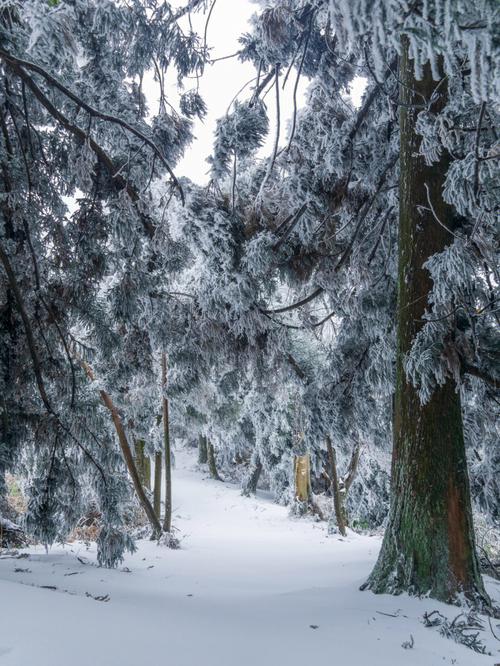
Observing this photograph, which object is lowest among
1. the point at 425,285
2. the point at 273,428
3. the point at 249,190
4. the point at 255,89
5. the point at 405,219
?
the point at 273,428

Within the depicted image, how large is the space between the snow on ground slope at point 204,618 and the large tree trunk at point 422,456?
0.72ft

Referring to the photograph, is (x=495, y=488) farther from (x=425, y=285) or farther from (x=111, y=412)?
(x=111, y=412)

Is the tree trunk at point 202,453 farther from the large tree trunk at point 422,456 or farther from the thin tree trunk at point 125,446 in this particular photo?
the large tree trunk at point 422,456

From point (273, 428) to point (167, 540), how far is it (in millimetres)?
6255

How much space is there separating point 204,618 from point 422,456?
155cm

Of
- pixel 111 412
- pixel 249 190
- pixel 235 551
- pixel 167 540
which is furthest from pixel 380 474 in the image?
pixel 249 190

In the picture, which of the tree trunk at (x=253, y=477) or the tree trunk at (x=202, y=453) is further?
the tree trunk at (x=202, y=453)

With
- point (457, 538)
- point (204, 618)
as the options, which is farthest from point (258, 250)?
point (204, 618)

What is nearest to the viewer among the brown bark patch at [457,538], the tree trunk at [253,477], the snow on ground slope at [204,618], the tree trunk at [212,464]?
the snow on ground slope at [204,618]

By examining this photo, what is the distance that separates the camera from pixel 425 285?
3068 millimetres

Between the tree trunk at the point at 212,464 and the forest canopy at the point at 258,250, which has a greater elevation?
the forest canopy at the point at 258,250

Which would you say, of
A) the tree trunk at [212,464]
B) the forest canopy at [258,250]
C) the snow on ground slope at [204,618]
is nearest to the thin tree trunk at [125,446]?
the snow on ground slope at [204,618]

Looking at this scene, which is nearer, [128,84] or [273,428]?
[128,84]

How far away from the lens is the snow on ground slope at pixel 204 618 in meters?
1.65
